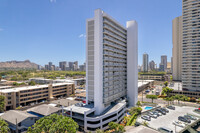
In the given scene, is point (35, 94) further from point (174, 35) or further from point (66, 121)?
point (174, 35)

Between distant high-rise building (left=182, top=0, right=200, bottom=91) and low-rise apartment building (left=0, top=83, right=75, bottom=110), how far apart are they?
7574 cm

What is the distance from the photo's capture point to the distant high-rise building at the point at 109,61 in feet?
Answer: 145

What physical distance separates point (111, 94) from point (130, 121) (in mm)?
11975

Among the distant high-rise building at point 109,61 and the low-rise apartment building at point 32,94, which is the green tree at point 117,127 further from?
the low-rise apartment building at point 32,94

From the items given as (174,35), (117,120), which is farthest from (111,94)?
(174,35)

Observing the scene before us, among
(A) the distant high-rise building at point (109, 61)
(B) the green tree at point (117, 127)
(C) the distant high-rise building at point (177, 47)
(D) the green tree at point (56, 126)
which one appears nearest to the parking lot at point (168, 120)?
(B) the green tree at point (117, 127)

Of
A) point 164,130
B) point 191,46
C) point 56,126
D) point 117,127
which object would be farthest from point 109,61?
point 191,46

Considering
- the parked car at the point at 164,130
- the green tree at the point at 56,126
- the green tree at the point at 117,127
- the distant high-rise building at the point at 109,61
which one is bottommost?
the green tree at the point at 117,127

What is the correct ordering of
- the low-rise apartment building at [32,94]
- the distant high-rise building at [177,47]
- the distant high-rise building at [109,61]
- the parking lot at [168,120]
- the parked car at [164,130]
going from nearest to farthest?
the parked car at [164,130] → the parking lot at [168,120] → the distant high-rise building at [109,61] → the low-rise apartment building at [32,94] → the distant high-rise building at [177,47]

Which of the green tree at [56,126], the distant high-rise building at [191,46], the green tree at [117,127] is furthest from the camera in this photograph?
the distant high-rise building at [191,46]

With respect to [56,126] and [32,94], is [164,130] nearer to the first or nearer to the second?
[56,126]

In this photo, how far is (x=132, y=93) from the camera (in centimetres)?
6512

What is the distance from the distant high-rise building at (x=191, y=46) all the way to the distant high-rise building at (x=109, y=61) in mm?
39410

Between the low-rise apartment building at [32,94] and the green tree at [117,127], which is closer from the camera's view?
the green tree at [117,127]
